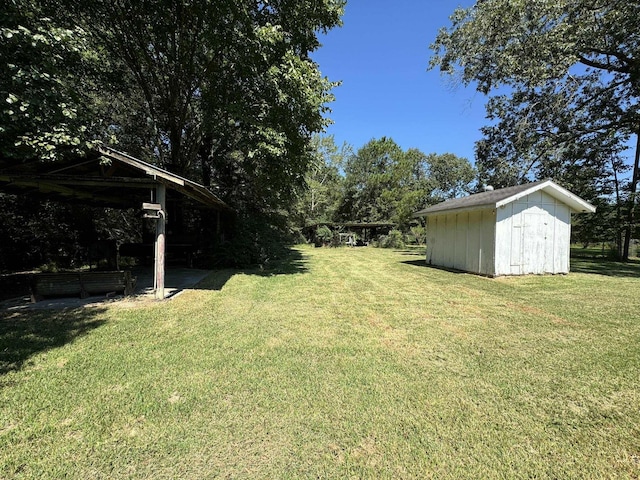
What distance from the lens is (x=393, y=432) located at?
2.38 meters

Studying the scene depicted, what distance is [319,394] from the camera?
9.53 feet

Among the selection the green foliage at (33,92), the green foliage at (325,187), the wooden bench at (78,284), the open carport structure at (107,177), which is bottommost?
the wooden bench at (78,284)

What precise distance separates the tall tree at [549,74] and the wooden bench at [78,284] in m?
Result: 15.3

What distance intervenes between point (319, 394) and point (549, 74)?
14842 millimetres

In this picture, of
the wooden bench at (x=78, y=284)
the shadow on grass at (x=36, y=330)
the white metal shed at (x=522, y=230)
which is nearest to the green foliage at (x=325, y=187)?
the white metal shed at (x=522, y=230)

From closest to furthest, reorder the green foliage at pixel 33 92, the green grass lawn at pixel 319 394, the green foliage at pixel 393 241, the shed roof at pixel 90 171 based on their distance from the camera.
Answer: the green grass lawn at pixel 319 394 < the green foliage at pixel 33 92 < the shed roof at pixel 90 171 < the green foliage at pixel 393 241

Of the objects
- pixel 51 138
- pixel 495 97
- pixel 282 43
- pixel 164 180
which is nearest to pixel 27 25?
pixel 51 138

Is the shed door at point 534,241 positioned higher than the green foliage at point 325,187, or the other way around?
the green foliage at point 325,187

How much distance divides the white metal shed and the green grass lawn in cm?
461

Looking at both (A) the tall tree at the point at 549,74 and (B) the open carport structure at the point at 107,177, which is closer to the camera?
(B) the open carport structure at the point at 107,177

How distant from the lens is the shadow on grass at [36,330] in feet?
12.1

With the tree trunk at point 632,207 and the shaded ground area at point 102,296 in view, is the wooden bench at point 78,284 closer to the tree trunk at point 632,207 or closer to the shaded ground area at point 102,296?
the shaded ground area at point 102,296

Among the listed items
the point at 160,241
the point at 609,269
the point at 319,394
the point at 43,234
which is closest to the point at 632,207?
the point at 609,269

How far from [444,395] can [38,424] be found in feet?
11.5
